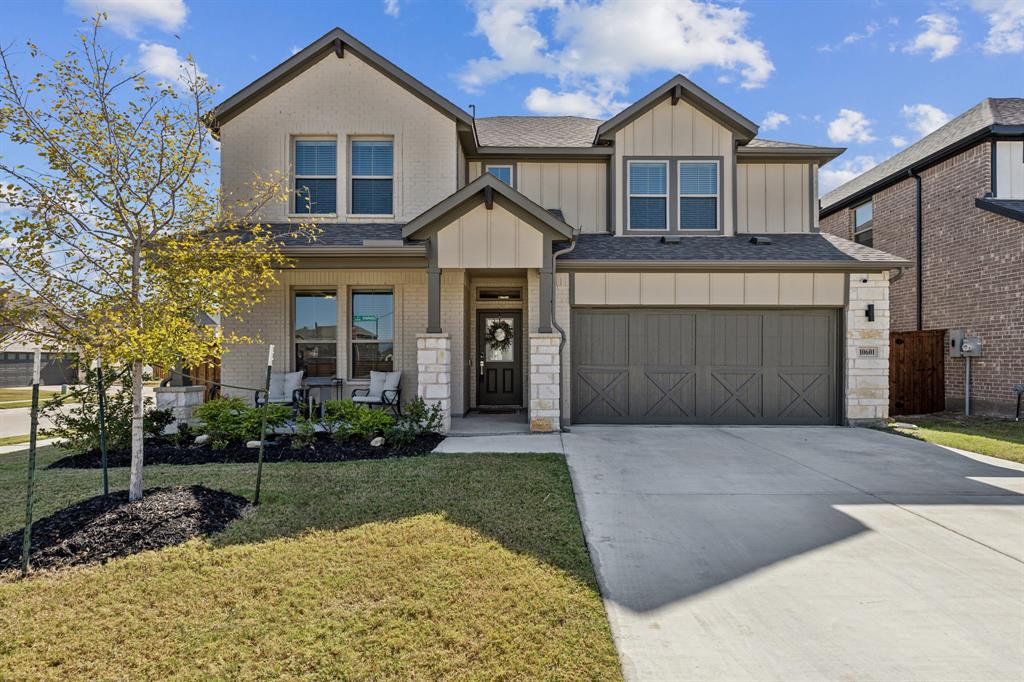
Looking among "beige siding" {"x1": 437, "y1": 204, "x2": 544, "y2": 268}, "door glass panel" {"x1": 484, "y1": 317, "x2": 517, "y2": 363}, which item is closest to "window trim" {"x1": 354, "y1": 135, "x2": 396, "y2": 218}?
"beige siding" {"x1": 437, "y1": 204, "x2": 544, "y2": 268}

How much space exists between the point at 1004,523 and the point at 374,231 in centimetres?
977

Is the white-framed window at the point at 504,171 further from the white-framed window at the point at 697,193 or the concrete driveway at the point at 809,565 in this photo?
the concrete driveway at the point at 809,565

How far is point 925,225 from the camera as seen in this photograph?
13289mm

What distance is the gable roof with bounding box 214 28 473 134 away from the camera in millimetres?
10242

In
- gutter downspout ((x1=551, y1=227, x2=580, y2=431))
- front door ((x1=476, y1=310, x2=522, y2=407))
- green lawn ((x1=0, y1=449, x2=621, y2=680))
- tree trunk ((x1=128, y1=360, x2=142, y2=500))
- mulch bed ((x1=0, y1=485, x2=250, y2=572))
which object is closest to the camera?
green lawn ((x1=0, y1=449, x2=621, y2=680))

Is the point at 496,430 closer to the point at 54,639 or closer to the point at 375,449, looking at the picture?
the point at 375,449

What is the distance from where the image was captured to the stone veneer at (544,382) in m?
8.86

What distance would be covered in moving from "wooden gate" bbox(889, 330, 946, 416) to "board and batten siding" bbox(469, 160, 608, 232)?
7640 millimetres

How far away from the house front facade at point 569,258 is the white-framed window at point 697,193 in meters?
0.03

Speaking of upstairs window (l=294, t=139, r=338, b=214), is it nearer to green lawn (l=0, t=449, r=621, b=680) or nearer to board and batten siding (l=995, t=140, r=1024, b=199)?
green lawn (l=0, t=449, r=621, b=680)

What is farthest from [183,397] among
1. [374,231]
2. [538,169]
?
[538,169]

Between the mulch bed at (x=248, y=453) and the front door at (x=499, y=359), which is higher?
the front door at (x=499, y=359)

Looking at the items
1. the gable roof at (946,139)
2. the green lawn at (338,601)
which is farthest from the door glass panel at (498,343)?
the gable roof at (946,139)

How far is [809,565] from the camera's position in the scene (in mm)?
3809
